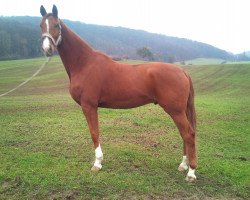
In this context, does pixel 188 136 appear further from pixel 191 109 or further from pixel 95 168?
pixel 95 168

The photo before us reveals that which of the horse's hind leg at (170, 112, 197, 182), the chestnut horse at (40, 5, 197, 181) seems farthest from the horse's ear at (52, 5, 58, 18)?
Result: the horse's hind leg at (170, 112, 197, 182)

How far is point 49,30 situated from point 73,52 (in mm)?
770

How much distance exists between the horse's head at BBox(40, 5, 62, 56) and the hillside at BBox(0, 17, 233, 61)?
156 ft

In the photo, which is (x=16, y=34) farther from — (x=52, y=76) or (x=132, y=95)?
(x=132, y=95)

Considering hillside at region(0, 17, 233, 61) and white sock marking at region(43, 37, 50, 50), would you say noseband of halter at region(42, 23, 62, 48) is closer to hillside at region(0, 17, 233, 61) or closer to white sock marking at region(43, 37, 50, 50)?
white sock marking at region(43, 37, 50, 50)

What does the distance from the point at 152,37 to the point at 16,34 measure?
190 ft

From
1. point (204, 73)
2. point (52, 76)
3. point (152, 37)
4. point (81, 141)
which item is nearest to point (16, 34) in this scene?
point (52, 76)

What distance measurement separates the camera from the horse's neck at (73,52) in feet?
21.6

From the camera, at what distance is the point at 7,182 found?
592 centimetres

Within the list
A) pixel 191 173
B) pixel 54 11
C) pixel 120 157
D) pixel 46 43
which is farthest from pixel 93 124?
pixel 54 11

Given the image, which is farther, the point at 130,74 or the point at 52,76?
the point at 52,76

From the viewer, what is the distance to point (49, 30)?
604cm

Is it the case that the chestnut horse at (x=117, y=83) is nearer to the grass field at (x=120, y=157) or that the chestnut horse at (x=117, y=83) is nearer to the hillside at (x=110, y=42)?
the grass field at (x=120, y=157)

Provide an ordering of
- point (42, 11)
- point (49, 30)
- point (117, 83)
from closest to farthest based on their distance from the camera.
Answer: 1. point (49, 30)
2. point (42, 11)
3. point (117, 83)
